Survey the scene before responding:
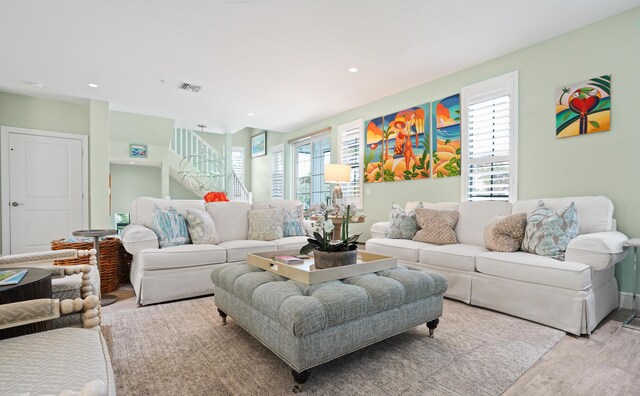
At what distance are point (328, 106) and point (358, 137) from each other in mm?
767

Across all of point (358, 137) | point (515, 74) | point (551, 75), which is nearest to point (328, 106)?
point (358, 137)

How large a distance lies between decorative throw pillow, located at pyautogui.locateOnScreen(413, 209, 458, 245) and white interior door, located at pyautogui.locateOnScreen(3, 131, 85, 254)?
18.6 ft

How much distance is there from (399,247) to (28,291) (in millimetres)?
2990

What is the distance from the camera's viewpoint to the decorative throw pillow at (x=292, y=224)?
4152 millimetres

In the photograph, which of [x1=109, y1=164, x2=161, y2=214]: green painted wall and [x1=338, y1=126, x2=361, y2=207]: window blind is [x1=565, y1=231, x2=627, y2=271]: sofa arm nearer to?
[x1=338, y1=126, x2=361, y2=207]: window blind

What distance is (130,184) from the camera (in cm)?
768

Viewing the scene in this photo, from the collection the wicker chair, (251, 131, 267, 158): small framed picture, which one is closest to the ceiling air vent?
the wicker chair

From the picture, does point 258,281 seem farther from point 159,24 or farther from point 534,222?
point 159,24

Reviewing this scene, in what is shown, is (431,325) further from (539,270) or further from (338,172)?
(338,172)

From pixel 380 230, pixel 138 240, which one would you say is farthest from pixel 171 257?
pixel 380 230

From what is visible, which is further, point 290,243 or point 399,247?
point 290,243

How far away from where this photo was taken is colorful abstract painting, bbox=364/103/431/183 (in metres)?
4.45

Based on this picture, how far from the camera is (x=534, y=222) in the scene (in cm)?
268

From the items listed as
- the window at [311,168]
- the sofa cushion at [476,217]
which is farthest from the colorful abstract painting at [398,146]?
the window at [311,168]
